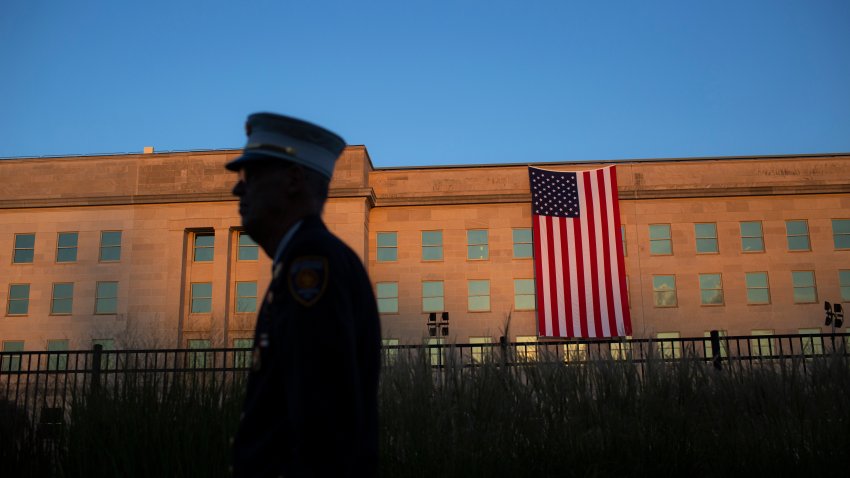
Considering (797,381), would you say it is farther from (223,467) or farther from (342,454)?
(342,454)

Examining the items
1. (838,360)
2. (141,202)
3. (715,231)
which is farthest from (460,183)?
(838,360)

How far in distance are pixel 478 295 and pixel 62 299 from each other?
24.5 meters

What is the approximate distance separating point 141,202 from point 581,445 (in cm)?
4096

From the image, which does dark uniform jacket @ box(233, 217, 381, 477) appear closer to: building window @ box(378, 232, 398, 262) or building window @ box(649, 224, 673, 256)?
building window @ box(378, 232, 398, 262)

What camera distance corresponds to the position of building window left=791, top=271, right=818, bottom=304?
1606 inches

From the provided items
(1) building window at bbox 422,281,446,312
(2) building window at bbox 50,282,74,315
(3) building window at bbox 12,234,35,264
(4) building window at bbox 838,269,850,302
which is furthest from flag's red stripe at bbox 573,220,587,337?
(3) building window at bbox 12,234,35,264

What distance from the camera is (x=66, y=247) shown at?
141ft

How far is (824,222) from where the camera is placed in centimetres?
4184

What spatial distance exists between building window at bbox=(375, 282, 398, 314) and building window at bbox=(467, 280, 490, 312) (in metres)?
4.28

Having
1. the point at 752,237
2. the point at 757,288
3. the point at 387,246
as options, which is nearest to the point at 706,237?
the point at 752,237

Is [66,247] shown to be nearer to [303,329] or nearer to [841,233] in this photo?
[841,233]

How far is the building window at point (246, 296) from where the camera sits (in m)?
41.3

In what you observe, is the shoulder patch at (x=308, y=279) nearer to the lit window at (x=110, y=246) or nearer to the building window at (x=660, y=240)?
the building window at (x=660, y=240)

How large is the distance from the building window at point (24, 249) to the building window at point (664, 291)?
36.9 metres
